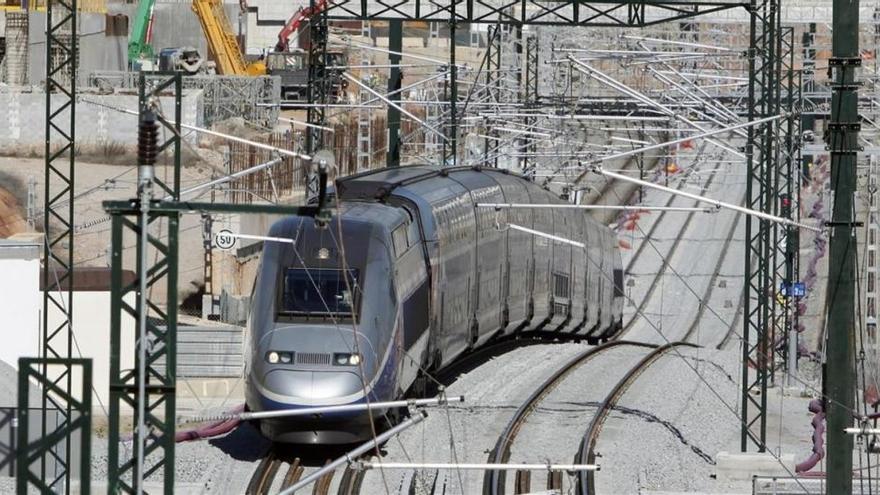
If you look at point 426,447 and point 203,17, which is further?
point 203,17

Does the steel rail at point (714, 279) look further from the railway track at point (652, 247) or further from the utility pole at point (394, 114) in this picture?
the utility pole at point (394, 114)

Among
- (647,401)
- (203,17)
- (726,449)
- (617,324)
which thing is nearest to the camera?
(726,449)

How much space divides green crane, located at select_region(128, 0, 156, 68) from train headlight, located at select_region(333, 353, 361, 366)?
55.9m

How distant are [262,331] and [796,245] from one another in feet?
73.7

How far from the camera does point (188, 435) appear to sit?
23531mm

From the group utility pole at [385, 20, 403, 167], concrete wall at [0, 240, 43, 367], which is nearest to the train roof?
utility pole at [385, 20, 403, 167]

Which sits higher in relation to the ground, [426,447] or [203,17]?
[203,17]

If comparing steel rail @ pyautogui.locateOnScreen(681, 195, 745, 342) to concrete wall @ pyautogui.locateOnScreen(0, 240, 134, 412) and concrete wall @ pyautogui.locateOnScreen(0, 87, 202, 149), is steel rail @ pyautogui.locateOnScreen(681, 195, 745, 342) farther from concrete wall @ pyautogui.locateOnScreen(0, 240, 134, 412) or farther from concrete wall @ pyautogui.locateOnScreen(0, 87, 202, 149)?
concrete wall @ pyautogui.locateOnScreen(0, 240, 134, 412)

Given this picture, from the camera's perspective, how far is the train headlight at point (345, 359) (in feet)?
70.6

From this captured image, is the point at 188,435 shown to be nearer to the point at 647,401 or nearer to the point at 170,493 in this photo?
the point at 647,401

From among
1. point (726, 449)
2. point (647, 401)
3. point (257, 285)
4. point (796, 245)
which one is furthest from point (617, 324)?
point (257, 285)

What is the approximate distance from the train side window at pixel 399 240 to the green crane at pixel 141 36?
2101 inches

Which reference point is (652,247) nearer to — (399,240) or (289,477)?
(399,240)

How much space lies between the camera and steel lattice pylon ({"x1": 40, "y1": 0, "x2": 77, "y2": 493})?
17817 mm
